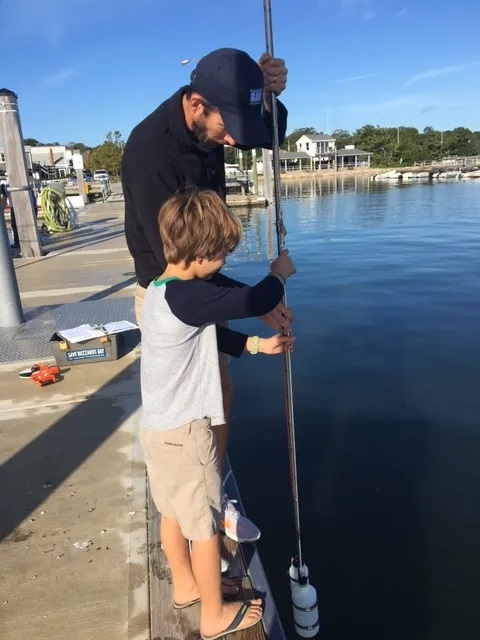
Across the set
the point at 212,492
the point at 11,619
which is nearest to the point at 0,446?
the point at 11,619

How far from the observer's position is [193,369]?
205cm

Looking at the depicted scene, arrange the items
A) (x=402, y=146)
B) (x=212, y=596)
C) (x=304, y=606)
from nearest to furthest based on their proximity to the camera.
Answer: (x=212, y=596)
(x=304, y=606)
(x=402, y=146)

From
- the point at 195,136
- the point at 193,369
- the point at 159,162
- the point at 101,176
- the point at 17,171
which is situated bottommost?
the point at 193,369

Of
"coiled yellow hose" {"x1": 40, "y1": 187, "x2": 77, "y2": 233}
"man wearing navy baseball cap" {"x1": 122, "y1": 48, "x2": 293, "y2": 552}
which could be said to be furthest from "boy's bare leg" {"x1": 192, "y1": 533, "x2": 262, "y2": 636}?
"coiled yellow hose" {"x1": 40, "y1": 187, "x2": 77, "y2": 233}

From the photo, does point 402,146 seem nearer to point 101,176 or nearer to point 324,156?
point 324,156

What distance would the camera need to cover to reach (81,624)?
2.32 m

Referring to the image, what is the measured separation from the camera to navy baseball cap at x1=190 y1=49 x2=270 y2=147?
82.7 inches

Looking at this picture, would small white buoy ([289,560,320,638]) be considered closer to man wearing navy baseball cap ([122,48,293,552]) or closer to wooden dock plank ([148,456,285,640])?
wooden dock plank ([148,456,285,640])

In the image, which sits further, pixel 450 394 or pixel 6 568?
pixel 450 394

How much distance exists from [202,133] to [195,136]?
0.04m

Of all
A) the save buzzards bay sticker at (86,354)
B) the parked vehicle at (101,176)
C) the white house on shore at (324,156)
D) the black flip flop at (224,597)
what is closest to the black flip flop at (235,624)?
the black flip flop at (224,597)

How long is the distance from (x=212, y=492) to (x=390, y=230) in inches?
752

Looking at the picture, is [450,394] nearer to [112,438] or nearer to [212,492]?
[112,438]

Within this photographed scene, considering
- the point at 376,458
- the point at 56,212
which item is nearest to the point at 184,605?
the point at 376,458
